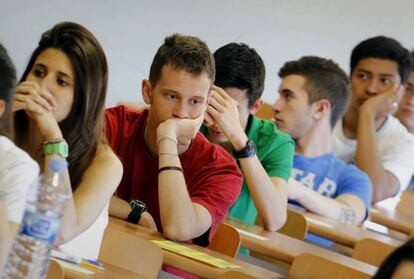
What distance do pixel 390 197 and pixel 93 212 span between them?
3058 millimetres

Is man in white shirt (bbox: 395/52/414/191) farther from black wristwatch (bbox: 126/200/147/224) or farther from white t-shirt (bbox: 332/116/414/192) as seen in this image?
black wristwatch (bbox: 126/200/147/224)

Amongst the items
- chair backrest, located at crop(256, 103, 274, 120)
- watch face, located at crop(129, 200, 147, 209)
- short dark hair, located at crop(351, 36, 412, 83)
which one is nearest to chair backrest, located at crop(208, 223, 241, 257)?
watch face, located at crop(129, 200, 147, 209)

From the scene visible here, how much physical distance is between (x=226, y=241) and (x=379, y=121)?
2.47 meters

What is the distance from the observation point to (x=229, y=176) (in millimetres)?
3619

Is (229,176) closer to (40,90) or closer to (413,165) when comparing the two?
(40,90)

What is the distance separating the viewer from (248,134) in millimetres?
4312

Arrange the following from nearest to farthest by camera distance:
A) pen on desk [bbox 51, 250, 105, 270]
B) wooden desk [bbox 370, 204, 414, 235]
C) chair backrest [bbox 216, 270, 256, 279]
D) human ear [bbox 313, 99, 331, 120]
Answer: chair backrest [bbox 216, 270, 256, 279], pen on desk [bbox 51, 250, 105, 270], wooden desk [bbox 370, 204, 414, 235], human ear [bbox 313, 99, 331, 120]

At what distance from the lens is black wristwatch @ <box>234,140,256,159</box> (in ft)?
13.1

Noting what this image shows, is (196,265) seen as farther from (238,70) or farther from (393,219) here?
(393,219)

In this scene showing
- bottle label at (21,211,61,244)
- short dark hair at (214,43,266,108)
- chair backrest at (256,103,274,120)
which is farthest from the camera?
chair backrest at (256,103,274,120)

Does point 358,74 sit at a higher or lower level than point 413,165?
higher

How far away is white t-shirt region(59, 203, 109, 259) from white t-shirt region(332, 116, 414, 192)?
292 cm

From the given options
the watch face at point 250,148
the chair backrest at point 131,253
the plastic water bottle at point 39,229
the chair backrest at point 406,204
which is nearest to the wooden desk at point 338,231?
the watch face at point 250,148

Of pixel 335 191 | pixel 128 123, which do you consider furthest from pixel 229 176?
→ pixel 335 191
